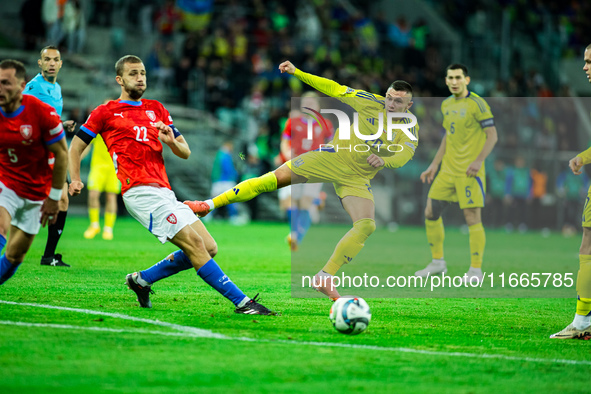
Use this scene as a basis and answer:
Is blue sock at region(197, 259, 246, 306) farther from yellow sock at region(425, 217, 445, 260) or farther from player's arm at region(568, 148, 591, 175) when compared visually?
yellow sock at region(425, 217, 445, 260)

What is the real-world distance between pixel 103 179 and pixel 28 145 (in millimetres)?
8512

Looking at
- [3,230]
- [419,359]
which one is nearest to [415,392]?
[419,359]

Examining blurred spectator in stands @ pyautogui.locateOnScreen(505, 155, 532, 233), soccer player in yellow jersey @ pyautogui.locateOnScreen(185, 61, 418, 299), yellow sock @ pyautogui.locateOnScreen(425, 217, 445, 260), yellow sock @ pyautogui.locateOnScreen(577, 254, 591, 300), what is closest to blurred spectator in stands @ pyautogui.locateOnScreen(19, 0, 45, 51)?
blurred spectator in stands @ pyautogui.locateOnScreen(505, 155, 532, 233)

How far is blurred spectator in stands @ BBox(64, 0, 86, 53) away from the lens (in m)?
21.8

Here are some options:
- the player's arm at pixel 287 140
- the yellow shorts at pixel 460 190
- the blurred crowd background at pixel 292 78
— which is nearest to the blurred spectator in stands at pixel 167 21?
the blurred crowd background at pixel 292 78

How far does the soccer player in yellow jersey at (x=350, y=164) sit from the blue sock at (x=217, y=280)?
4.34 ft

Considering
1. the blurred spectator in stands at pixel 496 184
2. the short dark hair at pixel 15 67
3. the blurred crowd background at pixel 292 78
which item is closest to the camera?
the short dark hair at pixel 15 67

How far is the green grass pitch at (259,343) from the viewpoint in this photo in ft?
15.2

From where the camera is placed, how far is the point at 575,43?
3016 centimetres

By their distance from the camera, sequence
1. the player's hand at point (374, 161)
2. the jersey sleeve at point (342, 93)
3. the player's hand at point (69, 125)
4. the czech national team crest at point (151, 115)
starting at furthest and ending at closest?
the player's hand at point (69, 125) < the jersey sleeve at point (342, 93) < the player's hand at point (374, 161) < the czech national team crest at point (151, 115)

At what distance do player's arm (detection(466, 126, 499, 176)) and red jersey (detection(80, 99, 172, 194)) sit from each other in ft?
16.9

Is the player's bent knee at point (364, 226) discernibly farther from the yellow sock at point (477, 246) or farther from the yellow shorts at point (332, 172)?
the yellow sock at point (477, 246)

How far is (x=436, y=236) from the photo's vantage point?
11141 millimetres

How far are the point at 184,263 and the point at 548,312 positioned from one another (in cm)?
385
